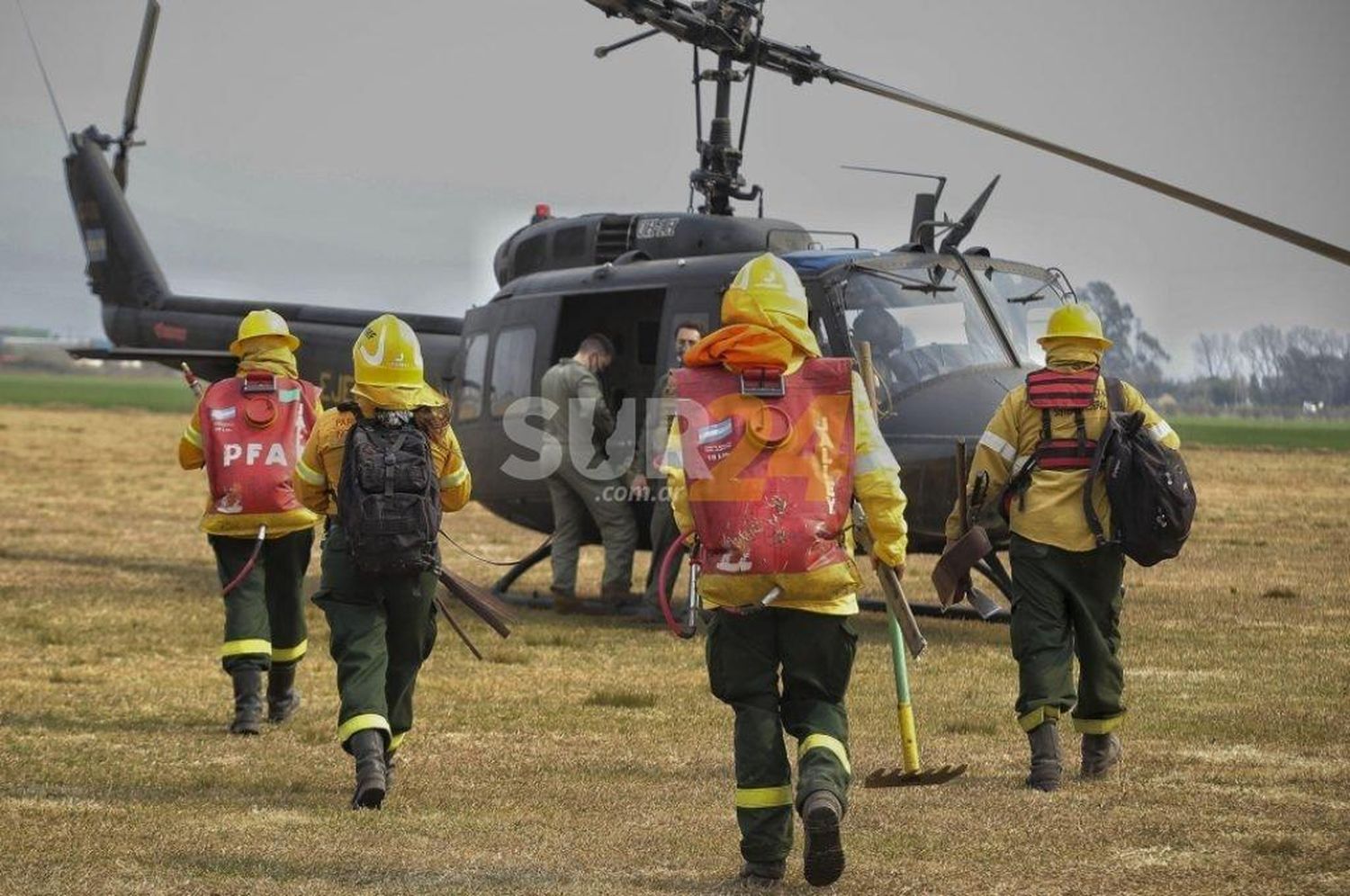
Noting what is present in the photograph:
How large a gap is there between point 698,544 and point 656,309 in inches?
281

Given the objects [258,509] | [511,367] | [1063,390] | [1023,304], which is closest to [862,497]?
[1063,390]

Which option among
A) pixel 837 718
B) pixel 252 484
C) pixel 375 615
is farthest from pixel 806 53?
pixel 837 718

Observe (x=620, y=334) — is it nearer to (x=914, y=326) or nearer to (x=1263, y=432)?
(x=914, y=326)

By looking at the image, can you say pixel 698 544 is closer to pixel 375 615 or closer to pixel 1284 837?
pixel 375 615

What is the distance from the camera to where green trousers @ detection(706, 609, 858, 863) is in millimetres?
5570

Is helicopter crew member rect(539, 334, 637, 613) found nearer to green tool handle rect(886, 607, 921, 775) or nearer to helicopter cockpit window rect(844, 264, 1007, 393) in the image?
helicopter cockpit window rect(844, 264, 1007, 393)

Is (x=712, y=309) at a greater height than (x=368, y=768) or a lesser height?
greater

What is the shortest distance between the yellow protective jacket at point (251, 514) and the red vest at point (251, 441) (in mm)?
29

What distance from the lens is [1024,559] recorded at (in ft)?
24.0

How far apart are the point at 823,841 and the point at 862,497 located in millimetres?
1033

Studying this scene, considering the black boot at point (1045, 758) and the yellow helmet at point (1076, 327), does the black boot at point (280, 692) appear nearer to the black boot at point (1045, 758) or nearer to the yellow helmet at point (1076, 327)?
the black boot at point (1045, 758)

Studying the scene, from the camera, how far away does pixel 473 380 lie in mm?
13883

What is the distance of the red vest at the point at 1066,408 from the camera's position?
286 inches

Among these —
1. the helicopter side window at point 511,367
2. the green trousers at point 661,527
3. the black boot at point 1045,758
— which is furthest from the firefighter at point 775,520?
the helicopter side window at point 511,367
